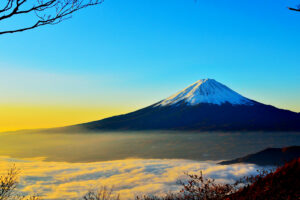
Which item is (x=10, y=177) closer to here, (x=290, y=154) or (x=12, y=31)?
(x=12, y=31)

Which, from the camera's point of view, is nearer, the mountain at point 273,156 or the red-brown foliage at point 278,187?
the red-brown foliage at point 278,187

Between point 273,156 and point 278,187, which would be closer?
point 278,187

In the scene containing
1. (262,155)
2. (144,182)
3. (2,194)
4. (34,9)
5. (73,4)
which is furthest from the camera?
(262,155)

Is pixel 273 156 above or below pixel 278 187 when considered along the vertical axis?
below

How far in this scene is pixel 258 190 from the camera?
9492 millimetres

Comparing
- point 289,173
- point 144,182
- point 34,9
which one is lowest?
point 144,182

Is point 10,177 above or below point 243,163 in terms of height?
above

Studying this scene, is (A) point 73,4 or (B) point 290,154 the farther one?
(B) point 290,154

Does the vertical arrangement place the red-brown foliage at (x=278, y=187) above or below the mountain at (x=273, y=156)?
above

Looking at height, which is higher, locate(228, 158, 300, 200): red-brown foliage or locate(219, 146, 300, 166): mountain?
locate(228, 158, 300, 200): red-brown foliage

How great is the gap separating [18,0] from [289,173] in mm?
9451

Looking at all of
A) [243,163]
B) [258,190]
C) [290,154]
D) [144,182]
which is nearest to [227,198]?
[258,190]

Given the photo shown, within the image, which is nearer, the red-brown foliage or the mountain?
the red-brown foliage

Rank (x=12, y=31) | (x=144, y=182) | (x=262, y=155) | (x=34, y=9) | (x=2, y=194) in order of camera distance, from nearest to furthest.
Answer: (x=12, y=31)
(x=34, y=9)
(x=2, y=194)
(x=144, y=182)
(x=262, y=155)
